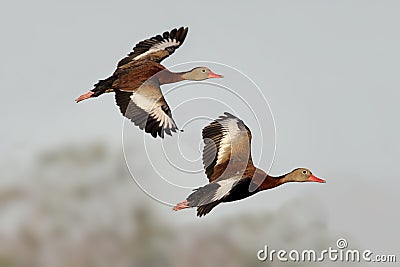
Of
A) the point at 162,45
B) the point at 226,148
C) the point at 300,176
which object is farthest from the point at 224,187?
the point at 162,45

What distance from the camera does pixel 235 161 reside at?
628 cm

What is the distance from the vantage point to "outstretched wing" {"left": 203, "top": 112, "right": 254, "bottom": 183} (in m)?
6.27

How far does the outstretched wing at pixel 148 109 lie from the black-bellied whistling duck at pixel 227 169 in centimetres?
42

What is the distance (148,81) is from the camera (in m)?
6.38

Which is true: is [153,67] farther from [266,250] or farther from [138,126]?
[266,250]

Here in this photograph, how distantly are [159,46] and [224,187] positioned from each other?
4.33 feet

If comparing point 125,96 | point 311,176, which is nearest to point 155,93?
point 125,96

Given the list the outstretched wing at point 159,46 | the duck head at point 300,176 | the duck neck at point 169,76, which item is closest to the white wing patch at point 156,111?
the duck neck at point 169,76

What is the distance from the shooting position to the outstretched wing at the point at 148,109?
20.2 ft

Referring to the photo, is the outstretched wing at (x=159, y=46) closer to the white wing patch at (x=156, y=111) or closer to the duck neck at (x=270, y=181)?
the white wing patch at (x=156, y=111)

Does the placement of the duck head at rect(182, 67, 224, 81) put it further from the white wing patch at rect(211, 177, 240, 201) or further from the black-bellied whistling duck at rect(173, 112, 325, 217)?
the white wing patch at rect(211, 177, 240, 201)

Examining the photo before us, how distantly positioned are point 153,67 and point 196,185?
0.99 meters

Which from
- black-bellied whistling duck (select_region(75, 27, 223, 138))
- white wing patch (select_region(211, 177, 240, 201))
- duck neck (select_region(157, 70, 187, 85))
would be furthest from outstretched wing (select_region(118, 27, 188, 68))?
white wing patch (select_region(211, 177, 240, 201))

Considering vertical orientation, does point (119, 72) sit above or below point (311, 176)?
above
